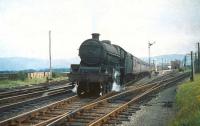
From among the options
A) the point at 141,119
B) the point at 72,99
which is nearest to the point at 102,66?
the point at 72,99

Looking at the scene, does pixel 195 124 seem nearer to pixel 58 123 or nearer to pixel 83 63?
pixel 58 123

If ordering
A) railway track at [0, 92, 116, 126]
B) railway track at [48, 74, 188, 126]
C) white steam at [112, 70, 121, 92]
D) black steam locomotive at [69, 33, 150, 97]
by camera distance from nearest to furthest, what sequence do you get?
railway track at [0, 92, 116, 126] < railway track at [48, 74, 188, 126] < black steam locomotive at [69, 33, 150, 97] < white steam at [112, 70, 121, 92]

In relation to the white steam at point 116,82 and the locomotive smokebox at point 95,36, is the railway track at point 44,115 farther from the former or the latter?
the locomotive smokebox at point 95,36

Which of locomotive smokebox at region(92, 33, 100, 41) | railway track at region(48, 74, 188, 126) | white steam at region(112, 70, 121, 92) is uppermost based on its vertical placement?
locomotive smokebox at region(92, 33, 100, 41)

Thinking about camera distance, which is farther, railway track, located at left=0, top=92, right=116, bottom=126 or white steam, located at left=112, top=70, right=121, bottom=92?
white steam, located at left=112, top=70, right=121, bottom=92

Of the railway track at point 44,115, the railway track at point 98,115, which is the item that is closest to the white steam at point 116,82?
the railway track at point 98,115

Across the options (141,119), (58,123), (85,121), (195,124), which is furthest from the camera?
(141,119)

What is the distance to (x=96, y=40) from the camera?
22266mm

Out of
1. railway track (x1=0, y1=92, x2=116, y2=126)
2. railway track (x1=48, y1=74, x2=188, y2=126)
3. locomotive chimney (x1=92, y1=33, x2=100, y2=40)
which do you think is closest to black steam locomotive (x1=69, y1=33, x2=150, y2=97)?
locomotive chimney (x1=92, y1=33, x2=100, y2=40)

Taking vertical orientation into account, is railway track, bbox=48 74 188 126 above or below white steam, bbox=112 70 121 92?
below

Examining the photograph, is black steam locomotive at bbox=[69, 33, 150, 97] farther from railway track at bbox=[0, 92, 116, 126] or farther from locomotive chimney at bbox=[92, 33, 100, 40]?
railway track at bbox=[0, 92, 116, 126]

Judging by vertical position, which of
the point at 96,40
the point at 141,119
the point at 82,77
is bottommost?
the point at 141,119

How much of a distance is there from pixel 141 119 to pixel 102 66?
8536 mm

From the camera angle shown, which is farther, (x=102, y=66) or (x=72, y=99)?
(x=102, y=66)
